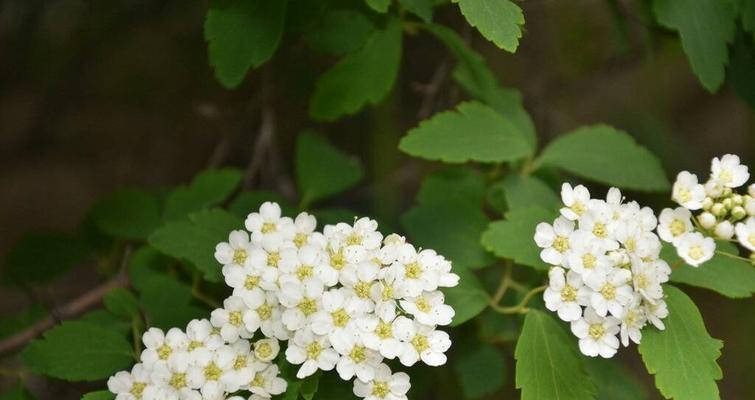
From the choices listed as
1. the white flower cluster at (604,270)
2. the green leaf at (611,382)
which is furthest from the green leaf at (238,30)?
the green leaf at (611,382)

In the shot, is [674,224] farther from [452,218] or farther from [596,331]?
[452,218]

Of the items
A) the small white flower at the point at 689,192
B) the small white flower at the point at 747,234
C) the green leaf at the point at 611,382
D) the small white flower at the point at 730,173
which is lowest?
the green leaf at the point at 611,382

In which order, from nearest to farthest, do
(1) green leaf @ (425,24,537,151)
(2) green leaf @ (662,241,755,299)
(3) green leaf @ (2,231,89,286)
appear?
(2) green leaf @ (662,241,755,299) < (1) green leaf @ (425,24,537,151) < (3) green leaf @ (2,231,89,286)

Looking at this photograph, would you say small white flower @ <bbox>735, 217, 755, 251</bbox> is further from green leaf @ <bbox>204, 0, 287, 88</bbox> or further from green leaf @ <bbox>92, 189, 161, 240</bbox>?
green leaf @ <bbox>92, 189, 161, 240</bbox>

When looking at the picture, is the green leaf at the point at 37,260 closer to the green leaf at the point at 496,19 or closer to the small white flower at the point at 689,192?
the green leaf at the point at 496,19

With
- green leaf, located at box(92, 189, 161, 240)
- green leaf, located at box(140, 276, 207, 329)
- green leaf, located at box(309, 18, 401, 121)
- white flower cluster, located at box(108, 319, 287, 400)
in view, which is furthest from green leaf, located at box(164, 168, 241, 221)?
white flower cluster, located at box(108, 319, 287, 400)

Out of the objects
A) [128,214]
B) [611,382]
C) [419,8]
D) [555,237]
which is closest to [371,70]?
[419,8]
